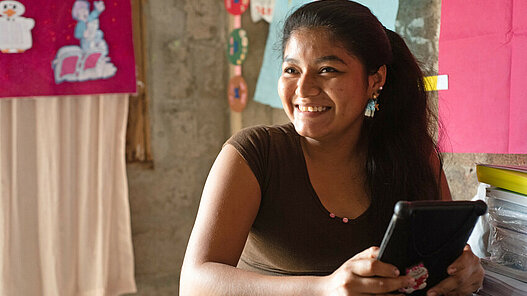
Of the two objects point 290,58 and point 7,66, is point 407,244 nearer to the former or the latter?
point 290,58

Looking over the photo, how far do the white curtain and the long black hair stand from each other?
1.41 m

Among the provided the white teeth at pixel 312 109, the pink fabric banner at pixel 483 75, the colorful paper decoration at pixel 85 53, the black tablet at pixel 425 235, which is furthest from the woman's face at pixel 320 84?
the colorful paper decoration at pixel 85 53

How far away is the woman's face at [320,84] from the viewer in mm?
1251

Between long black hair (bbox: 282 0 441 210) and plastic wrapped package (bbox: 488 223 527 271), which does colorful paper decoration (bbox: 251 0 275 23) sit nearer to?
long black hair (bbox: 282 0 441 210)

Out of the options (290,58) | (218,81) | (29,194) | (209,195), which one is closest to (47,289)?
(29,194)

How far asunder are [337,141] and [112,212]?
4.93ft

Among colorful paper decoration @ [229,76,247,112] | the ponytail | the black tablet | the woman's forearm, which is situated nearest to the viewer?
the black tablet

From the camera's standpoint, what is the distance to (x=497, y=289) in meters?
1.08

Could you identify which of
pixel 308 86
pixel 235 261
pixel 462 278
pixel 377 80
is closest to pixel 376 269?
pixel 462 278

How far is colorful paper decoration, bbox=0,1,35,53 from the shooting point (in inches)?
87.8

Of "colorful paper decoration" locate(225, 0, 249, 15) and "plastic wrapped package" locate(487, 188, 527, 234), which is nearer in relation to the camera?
"plastic wrapped package" locate(487, 188, 527, 234)

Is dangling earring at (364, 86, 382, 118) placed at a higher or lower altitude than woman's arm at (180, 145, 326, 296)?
higher

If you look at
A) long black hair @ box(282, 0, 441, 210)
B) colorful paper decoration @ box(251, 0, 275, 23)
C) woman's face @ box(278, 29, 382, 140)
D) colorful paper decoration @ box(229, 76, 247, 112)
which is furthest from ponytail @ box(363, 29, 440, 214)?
colorful paper decoration @ box(229, 76, 247, 112)

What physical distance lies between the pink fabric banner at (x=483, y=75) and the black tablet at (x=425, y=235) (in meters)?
0.53
